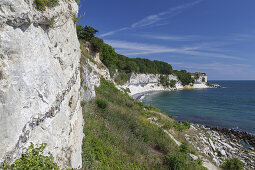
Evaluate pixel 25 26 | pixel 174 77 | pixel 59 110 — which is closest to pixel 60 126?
pixel 59 110

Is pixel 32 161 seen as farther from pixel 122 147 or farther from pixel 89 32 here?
pixel 89 32

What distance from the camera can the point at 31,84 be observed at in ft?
9.67

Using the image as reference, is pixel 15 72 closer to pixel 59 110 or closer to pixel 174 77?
pixel 59 110

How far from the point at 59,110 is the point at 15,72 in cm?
172

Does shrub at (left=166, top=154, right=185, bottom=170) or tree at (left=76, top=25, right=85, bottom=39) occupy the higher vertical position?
tree at (left=76, top=25, right=85, bottom=39)

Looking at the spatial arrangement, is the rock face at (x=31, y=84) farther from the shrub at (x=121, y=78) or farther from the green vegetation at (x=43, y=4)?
the shrub at (x=121, y=78)

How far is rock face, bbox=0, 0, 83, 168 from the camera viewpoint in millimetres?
2422

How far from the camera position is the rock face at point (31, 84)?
2.42m

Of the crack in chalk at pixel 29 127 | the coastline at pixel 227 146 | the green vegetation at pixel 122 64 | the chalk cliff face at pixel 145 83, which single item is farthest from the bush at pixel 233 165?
the chalk cliff face at pixel 145 83

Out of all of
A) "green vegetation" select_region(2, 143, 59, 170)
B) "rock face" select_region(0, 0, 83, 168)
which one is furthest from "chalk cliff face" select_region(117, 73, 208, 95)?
"green vegetation" select_region(2, 143, 59, 170)

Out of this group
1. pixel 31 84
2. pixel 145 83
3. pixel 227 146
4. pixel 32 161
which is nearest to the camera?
pixel 32 161

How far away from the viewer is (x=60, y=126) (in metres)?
3.96

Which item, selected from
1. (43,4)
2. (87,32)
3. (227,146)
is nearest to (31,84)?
(43,4)

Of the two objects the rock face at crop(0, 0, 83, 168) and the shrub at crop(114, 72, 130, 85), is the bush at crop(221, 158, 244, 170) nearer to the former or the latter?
the rock face at crop(0, 0, 83, 168)
